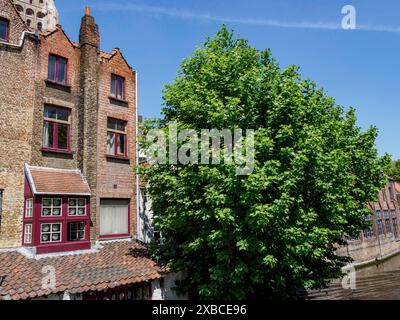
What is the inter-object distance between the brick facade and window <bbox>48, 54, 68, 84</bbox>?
9.5 inches

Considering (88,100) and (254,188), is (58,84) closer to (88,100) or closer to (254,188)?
(88,100)

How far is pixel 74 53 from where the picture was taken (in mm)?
17922

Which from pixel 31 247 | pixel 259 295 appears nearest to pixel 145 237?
pixel 31 247

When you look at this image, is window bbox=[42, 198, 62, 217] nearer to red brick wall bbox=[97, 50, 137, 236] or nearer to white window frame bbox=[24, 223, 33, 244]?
white window frame bbox=[24, 223, 33, 244]

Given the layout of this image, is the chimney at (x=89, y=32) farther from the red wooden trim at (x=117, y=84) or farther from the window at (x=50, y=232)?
the window at (x=50, y=232)

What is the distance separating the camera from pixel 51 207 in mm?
14852

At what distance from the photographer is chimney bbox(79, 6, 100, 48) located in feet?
59.9

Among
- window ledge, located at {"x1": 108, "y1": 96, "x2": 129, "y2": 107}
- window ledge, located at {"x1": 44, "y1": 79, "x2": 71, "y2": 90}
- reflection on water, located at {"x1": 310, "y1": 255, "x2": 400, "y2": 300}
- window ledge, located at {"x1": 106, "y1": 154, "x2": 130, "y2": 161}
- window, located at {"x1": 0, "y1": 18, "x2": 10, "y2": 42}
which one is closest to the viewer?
window, located at {"x1": 0, "y1": 18, "x2": 10, "y2": 42}

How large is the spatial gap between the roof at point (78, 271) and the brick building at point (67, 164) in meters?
0.04

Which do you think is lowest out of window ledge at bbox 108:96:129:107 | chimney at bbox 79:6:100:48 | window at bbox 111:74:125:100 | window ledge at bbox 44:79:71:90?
window ledge at bbox 108:96:129:107

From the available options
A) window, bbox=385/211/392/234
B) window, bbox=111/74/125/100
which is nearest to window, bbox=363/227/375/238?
window, bbox=385/211/392/234

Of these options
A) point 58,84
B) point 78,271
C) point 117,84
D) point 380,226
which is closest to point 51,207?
point 78,271

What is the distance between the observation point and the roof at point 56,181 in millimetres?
14430

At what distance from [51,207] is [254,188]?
10085 millimetres
